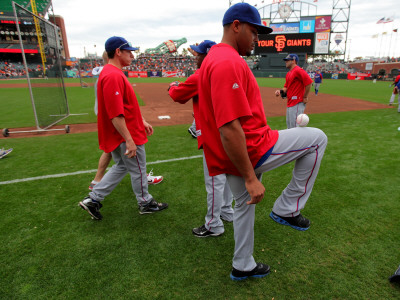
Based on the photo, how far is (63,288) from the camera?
2.11 metres

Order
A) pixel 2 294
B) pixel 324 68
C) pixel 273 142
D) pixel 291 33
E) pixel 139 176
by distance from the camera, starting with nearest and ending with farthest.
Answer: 1. pixel 273 142
2. pixel 2 294
3. pixel 139 176
4. pixel 291 33
5. pixel 324 68

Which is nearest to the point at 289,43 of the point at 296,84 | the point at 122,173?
the point at 296,84

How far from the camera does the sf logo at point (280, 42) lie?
46684 mm

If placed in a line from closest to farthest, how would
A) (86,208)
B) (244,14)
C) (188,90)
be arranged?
(244,14), (188,90), (86,208)

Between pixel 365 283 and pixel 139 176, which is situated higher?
pixel 139 176

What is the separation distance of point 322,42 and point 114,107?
2223 inches

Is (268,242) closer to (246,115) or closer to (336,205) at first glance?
(336,205)

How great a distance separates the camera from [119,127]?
272 cm

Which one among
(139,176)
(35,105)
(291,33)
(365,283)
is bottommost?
(365,283)

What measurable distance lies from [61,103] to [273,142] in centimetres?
1075

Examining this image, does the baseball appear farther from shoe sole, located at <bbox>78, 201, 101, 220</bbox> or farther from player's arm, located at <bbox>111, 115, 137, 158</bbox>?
shoe sole, located at <bbox>78, 201, 101, 220</bbox>

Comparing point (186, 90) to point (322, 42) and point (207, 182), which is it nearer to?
point (207, 182)

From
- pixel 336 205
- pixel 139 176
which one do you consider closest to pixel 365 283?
pixel 336 205

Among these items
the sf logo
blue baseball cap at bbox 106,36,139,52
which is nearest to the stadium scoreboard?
the sf logo
